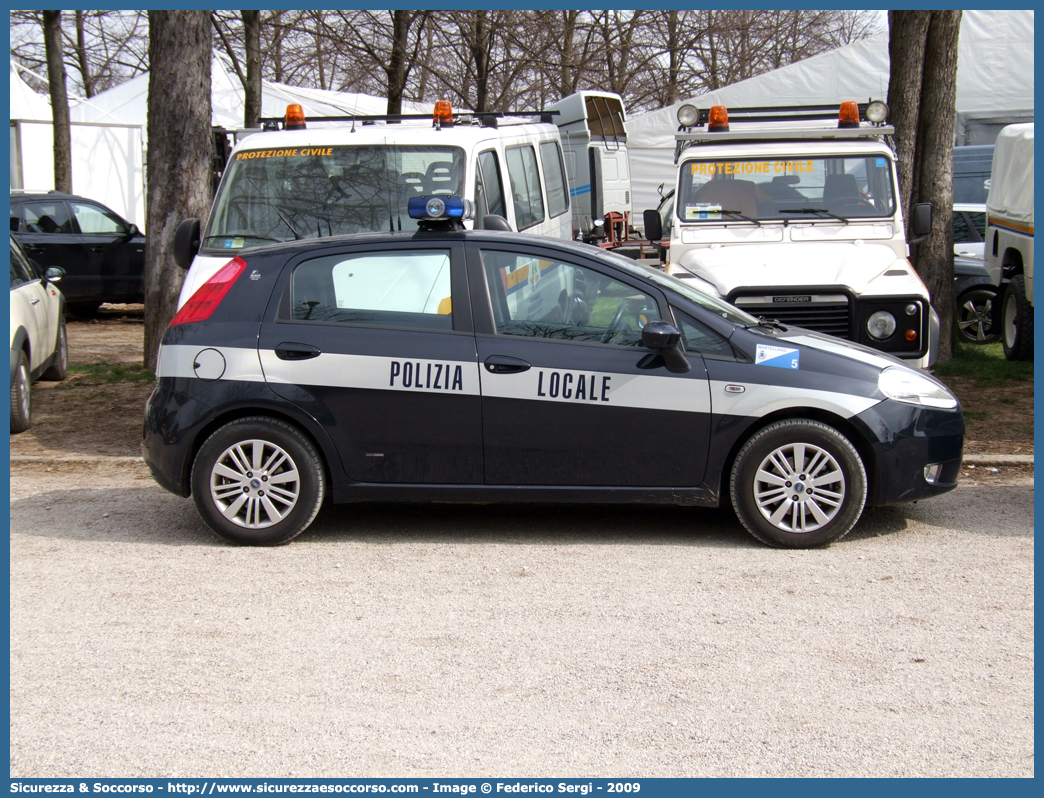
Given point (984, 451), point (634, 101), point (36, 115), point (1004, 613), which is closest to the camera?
point (1004, 613)

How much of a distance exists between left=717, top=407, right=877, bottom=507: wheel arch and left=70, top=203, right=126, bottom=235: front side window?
1311 centimetres

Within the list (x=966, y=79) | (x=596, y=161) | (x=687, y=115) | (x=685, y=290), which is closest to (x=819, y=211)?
(x=687, y=115)

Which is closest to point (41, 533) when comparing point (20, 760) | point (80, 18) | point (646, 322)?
point (20, 760)

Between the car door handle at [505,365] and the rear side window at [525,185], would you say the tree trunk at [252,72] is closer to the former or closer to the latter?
the rear side window at [525,185]

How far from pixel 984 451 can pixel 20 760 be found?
6740mm

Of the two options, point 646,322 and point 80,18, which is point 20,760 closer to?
point 646,322

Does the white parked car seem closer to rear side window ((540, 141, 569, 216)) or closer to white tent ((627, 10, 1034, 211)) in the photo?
rear side window ((540, 141, 569, 216))

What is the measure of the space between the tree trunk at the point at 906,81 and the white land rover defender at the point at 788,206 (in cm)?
163

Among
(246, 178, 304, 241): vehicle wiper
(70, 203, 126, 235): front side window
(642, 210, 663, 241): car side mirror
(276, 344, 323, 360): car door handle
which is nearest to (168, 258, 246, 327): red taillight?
(276, 344, 323, 360): car door handle

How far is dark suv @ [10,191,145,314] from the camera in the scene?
1599cm

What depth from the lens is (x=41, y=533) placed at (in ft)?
20.6

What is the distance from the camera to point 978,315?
13.3 metres

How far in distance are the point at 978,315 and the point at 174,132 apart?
9327 mm

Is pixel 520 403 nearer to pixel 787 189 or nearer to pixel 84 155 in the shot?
pixel 787 189
